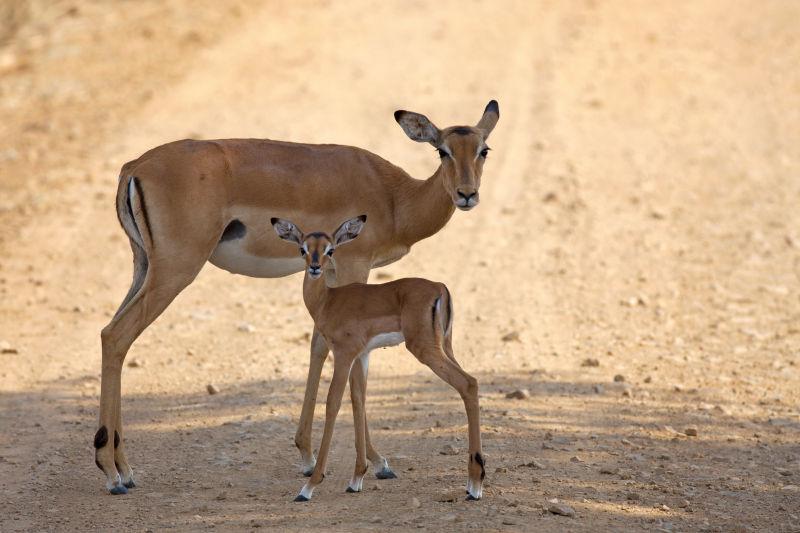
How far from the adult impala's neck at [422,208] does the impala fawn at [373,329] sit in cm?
98

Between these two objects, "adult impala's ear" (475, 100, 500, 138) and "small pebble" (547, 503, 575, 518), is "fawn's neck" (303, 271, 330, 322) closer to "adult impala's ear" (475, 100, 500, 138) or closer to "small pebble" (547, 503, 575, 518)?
"adult impala's ear" (475, 100, 500, 138)

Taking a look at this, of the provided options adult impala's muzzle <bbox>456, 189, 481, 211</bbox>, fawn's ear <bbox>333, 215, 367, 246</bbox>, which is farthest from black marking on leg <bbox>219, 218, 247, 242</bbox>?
adult impala's muzzle <bbox>456, 189, 481, 211</bbox>

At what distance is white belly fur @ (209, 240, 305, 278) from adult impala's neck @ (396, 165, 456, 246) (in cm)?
87

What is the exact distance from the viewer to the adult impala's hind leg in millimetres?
8500

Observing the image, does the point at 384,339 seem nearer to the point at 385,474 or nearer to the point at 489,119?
the point at 385,474

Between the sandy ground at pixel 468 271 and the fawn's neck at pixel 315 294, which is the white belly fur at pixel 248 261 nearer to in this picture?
the fawn's neck at pixel 315 294

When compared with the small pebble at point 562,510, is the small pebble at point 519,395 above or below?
above

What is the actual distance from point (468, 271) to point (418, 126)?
5360mm

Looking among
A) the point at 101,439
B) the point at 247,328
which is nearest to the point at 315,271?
the point at 101,439

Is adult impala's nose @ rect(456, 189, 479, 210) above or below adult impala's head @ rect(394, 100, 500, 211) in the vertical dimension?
below

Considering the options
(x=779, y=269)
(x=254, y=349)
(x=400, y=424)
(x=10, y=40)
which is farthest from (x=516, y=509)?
(x=10, y=40)

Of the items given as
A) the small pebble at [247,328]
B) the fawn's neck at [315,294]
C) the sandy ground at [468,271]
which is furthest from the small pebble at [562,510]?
the small pebble at [247,328]

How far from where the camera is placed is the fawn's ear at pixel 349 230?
8.41 m

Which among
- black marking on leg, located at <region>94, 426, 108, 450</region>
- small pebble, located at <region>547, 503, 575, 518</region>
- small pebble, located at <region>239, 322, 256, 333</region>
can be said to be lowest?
small pebble, located at <region>547, 503, 575, 518</region>
